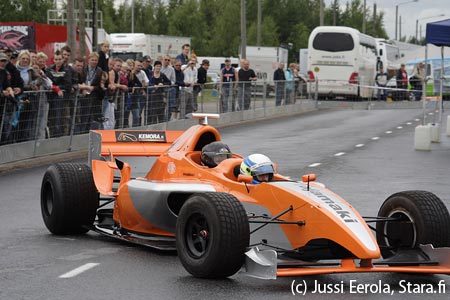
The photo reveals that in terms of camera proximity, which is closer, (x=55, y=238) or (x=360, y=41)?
(x=55, y=238)

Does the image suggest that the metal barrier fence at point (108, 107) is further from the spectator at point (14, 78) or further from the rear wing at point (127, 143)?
the rear wing at point (127, 143)

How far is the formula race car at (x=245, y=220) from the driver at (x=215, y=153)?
15cm

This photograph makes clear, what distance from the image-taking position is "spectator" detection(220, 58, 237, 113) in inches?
1289

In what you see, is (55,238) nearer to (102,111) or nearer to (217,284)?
(217,284)

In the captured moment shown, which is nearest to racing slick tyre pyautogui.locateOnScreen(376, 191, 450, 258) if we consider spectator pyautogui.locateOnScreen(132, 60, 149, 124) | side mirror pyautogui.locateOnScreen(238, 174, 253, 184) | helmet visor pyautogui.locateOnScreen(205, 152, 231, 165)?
side mirror pyautogui.locateOnScreen(238, 174, 253, 184)

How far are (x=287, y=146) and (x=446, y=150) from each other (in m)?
3.64

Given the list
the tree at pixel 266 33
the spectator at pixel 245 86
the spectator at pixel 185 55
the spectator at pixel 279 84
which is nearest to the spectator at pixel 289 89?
the spectator at pixel 279 84

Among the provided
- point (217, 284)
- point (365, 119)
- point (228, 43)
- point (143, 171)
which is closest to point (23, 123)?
point (143, 171)

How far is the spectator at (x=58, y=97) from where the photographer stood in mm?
21156

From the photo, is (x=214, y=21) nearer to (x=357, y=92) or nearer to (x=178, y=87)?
(x=357, y=92)

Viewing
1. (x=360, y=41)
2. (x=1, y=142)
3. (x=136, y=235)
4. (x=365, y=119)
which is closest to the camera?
(x=136, y=235)

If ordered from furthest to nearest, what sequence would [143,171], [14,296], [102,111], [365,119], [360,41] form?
[360,41] → [365,119] → [102,111] → [143,171] → [14,296]

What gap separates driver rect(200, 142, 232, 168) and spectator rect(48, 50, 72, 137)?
10972 mm

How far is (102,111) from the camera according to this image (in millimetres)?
23344
